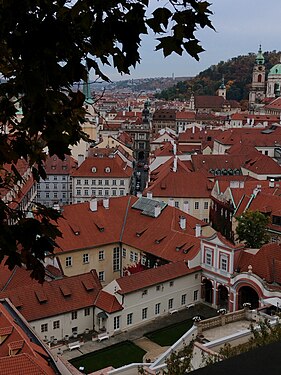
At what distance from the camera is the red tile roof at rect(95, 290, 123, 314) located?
963 inches

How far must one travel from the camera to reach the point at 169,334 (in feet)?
80.1

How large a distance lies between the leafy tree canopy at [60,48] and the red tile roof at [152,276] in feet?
70.0

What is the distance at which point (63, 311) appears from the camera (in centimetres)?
2386

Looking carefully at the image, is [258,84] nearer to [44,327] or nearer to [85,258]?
[85,258]

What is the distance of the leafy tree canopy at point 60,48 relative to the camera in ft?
11.7

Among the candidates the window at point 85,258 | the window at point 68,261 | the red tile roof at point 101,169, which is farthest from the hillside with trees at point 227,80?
the window at point 68,261

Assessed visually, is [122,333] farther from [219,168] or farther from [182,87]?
[182,87]

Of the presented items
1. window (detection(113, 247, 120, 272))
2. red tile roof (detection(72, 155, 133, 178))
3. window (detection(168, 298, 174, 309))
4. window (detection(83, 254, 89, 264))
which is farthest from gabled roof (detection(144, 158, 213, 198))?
window (detection(168, 298, 174, 309))

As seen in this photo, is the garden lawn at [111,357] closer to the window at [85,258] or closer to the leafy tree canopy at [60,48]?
the window at [85,258]

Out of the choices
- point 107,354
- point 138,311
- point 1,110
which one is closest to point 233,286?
point 138,311

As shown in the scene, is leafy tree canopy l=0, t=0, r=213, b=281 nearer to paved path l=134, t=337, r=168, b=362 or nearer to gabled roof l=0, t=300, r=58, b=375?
gabled roof l=0, t=300, r=58, b=375

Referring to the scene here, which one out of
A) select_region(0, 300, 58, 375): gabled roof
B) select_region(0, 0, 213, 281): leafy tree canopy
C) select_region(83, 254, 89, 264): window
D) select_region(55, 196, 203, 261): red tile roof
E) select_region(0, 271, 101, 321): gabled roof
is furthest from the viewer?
select_region(83, 254, 89, 264): window

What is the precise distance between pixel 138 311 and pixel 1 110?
22232 mm

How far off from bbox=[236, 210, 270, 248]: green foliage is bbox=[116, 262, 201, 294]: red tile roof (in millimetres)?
4695
